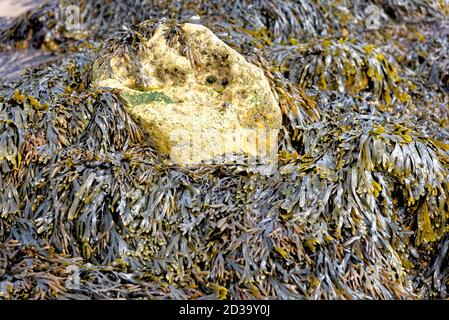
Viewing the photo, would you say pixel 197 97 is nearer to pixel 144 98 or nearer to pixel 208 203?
pixel 144 98

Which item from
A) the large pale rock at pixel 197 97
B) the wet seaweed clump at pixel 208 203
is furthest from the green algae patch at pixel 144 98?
the wet seaweed clump at pixel 208 203

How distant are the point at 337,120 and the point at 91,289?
88.2 inches

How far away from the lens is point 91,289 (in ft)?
11.3

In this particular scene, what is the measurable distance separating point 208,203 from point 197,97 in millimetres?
845

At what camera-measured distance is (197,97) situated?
4375 mm

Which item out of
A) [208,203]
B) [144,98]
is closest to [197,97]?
[144,98]

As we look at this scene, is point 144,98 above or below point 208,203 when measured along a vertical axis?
above

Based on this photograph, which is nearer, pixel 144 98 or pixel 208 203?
pixel 208 203

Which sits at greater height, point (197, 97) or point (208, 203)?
point (197, 97)

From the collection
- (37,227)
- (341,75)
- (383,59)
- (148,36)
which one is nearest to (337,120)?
(341,75)

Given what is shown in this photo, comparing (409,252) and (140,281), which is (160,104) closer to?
(140,281)

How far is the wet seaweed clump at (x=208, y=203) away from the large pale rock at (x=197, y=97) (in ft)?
0.14

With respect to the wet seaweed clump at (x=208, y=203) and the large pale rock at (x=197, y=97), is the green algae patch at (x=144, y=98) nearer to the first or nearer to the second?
the large pale rock at (x=197, y=97)

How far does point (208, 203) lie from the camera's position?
3.93 m
